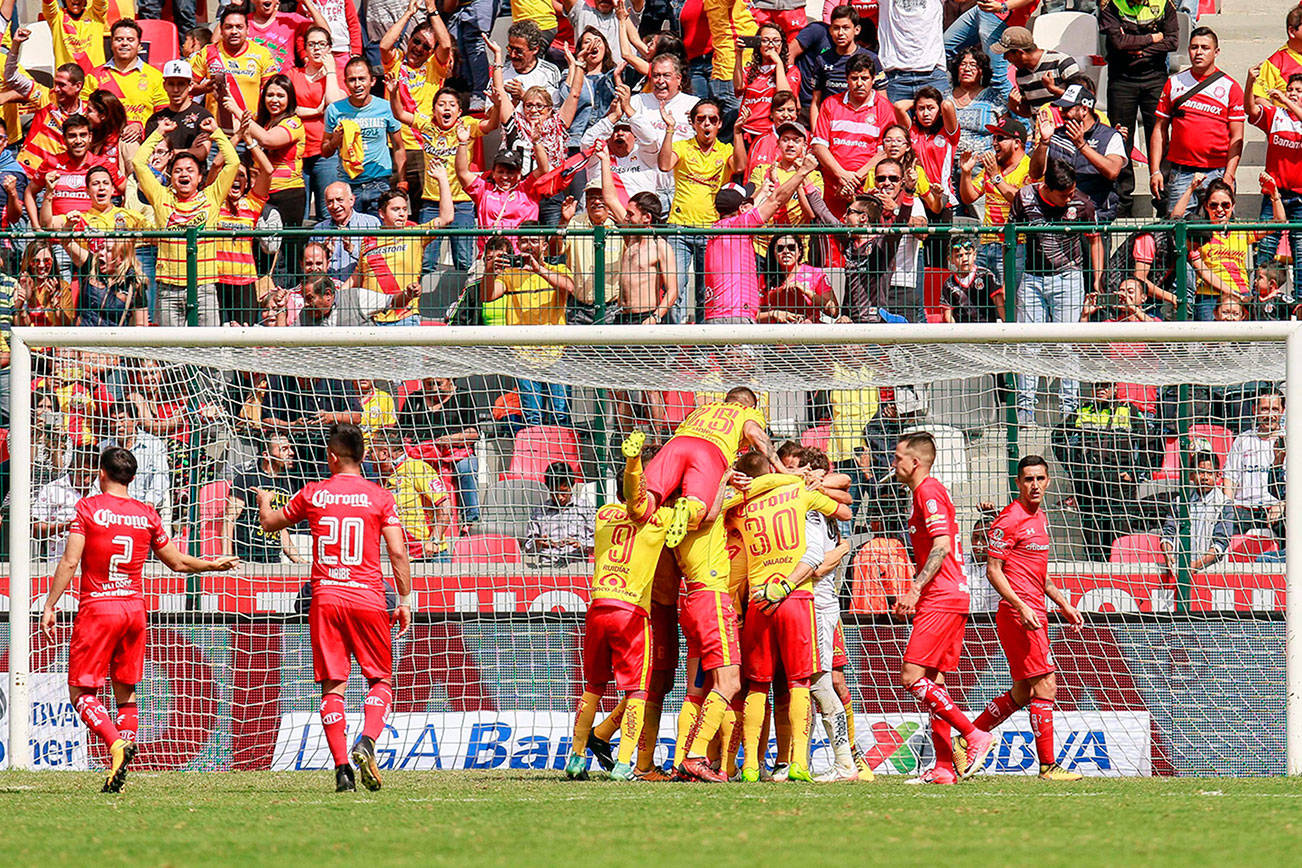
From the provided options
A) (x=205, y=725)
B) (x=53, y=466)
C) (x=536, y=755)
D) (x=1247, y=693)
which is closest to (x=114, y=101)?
(x=53, y=466)

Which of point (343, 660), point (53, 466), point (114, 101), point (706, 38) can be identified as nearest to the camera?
point (343, 660)

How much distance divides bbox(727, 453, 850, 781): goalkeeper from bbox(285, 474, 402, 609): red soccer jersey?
2003mm

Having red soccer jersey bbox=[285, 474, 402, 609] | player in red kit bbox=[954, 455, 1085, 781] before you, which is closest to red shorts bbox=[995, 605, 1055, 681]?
player in red kit bbox=[954, 455, 1085, 781]

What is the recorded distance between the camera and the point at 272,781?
905cm

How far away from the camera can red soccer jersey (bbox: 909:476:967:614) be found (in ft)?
29.5

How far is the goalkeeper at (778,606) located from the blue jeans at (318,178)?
5.54m

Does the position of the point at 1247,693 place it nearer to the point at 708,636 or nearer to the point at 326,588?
the point at 708,636

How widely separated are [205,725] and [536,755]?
2.07m

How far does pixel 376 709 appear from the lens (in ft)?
26.0

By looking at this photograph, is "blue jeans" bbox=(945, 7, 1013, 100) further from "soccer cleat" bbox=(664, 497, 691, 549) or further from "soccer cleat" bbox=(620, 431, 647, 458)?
"soccer cleat" bbox=(620, 431, 647, 458)

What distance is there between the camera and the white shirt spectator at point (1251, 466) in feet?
32.9

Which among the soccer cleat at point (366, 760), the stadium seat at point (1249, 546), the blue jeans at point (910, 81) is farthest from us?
the blue jeans at point (910, 81)

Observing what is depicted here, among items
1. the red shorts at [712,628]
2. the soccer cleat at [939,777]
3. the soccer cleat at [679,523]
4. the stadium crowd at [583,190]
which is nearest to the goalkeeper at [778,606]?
the red shorts at [712,628]

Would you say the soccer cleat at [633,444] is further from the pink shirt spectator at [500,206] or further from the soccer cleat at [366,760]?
the pink shirt spectator at [500,206]
